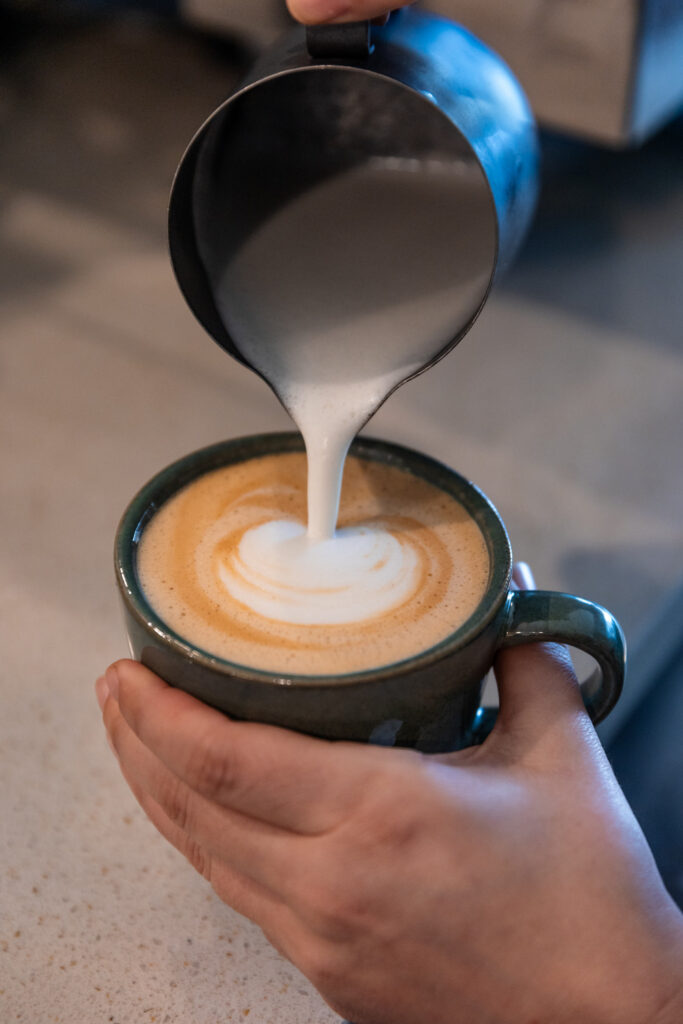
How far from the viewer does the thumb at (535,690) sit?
616mm

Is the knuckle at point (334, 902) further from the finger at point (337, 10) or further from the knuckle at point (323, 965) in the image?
the finger at point (337, 10)

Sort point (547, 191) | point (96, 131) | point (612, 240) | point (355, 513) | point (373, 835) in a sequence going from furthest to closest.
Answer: point (96, 131), point (547, 191), point (612, 240), point (355, 513), point (373, 835)

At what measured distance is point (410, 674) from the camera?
0.56 meters

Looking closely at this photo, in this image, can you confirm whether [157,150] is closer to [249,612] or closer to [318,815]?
[249,612]

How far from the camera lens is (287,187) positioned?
2.44 ft

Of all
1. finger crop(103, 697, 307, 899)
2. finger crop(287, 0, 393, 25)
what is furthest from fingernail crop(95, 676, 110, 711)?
finger crop(287, 0, 393, 25)

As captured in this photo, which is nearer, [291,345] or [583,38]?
[291,345]

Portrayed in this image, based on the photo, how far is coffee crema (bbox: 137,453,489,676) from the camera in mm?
623

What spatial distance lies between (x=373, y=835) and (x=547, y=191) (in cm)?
140

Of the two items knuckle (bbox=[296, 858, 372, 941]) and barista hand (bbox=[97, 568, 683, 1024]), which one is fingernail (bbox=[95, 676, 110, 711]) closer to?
barista hand (bbox=[97, 568, 683, 1024])

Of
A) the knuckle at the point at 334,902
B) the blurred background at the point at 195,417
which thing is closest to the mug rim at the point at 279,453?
the knuckle at the point at 334,902

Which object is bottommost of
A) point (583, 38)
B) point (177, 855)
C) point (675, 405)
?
point (177, 855)

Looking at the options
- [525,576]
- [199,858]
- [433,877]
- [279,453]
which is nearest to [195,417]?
[279,453]

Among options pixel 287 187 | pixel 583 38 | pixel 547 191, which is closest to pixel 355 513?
pixel 287 187
